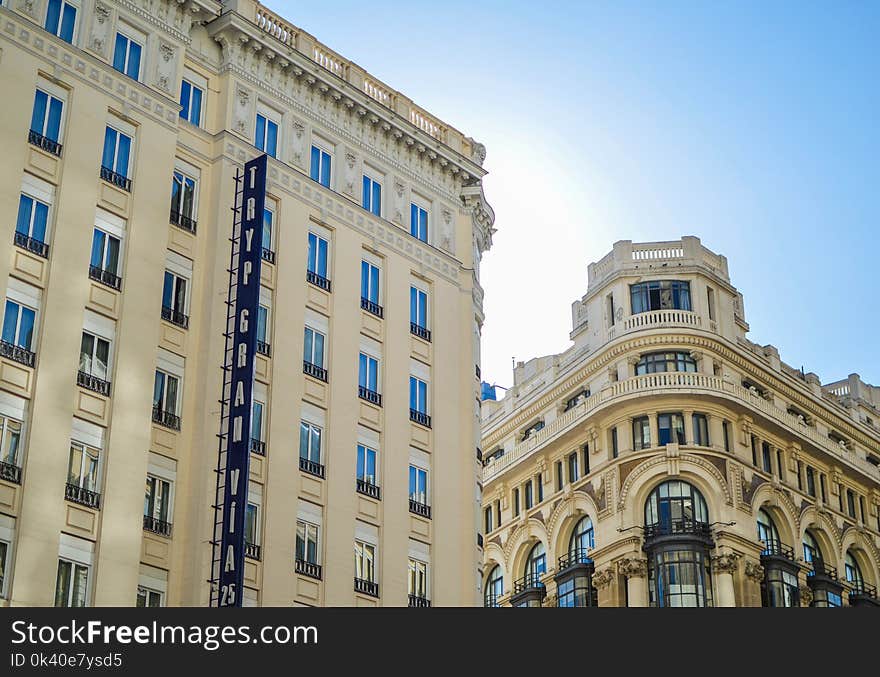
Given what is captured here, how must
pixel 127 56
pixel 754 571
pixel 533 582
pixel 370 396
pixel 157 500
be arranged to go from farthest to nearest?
1. pixel 533 582
2. pixel 754 571
3. pixel 370 396
4. pixel 127 56
5. pixel 157 500

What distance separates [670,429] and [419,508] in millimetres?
27090

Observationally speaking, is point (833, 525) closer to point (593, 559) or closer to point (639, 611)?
point (593, 559)

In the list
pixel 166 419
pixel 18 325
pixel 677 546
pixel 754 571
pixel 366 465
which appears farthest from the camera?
pixel 754 571

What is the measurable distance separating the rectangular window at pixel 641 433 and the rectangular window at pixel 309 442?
3059cm

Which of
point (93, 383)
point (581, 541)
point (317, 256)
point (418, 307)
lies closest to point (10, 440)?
point (93, 383)

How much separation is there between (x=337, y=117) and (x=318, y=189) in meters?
3.62

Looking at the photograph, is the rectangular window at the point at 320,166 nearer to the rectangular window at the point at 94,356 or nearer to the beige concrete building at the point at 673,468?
the rectangular window at the point at 94,356

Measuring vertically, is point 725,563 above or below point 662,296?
below

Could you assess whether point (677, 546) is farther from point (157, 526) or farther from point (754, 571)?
point (157, 526)

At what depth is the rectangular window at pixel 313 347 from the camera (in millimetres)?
52375

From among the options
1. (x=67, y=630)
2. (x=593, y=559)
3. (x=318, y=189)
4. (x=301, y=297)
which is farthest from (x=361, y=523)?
(x=593, y=559)

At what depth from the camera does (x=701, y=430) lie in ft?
257

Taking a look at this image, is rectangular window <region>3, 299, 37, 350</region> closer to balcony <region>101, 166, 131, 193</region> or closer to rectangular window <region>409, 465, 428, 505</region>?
balcony <region>101, 166, 131, 193</region>

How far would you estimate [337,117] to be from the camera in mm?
57219
